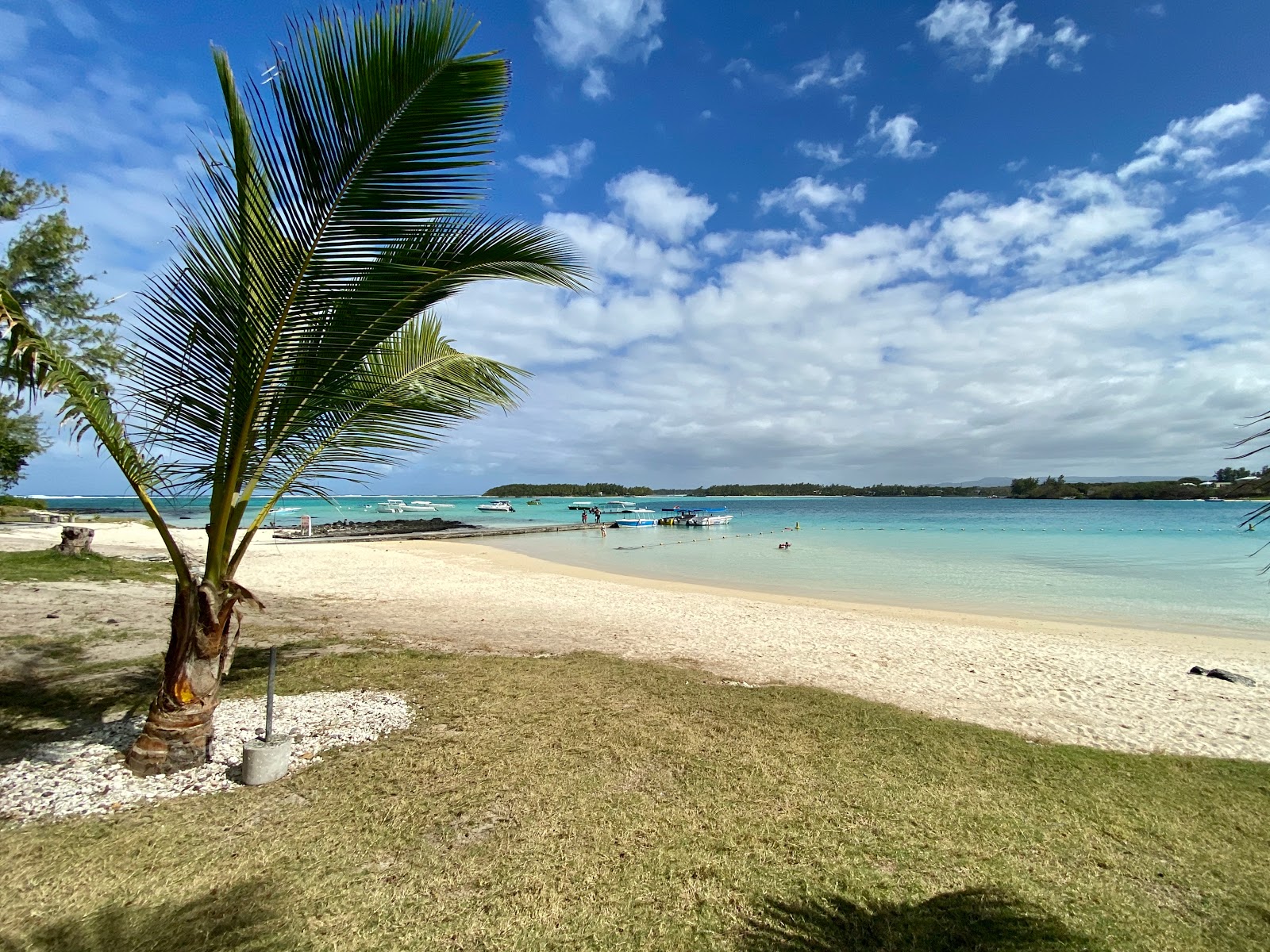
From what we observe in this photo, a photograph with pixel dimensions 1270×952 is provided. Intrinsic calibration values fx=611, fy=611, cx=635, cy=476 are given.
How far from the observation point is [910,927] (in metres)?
2.73

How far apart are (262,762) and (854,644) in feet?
28.4

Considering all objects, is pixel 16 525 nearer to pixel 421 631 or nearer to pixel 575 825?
pixel 421 631

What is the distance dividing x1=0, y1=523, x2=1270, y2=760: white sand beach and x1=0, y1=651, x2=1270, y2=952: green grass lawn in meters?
1.72

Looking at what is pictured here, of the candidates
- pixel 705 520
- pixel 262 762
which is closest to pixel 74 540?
pixel 262 762

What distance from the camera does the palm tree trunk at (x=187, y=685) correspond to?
3805 millimetres

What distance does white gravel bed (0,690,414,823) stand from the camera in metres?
3.54

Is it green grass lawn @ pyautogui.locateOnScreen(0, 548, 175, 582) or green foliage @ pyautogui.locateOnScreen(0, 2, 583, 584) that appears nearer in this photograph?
green foliage @ pyautogui.locateOnScreen(0, 2, 583, 584)

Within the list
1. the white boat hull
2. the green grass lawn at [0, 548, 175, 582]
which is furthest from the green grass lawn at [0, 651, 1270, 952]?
the white boat hull

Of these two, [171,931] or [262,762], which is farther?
[262,762]

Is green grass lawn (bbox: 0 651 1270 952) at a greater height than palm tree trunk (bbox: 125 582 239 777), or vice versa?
palm tree trunk (bbox: 125 582 239 777)

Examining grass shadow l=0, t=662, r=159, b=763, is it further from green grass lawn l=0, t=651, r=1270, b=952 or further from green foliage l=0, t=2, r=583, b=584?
green foliage l=0, t=2, r=583, b=584

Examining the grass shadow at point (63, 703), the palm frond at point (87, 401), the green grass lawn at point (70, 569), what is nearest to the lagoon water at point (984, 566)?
the palm frond at point (87, 401)

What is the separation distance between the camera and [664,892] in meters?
2.94

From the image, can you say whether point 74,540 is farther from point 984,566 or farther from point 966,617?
point 984,566
